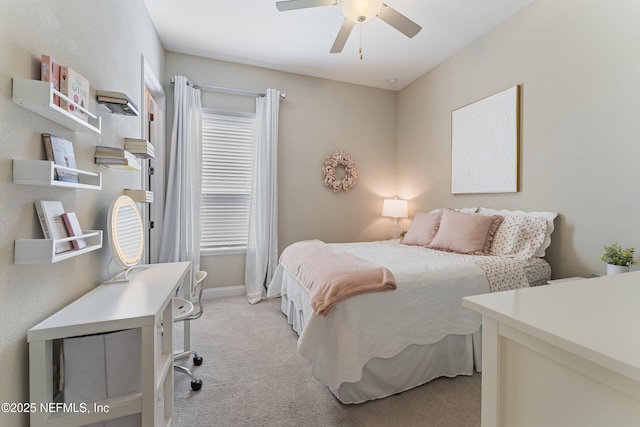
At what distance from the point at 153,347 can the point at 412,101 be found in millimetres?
4158

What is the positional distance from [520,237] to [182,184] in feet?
11.3

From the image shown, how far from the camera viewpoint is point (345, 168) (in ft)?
13.0

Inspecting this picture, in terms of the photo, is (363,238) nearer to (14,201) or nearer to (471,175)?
(471,175)

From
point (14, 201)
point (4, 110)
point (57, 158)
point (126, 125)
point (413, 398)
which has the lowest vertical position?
point (413, 398)

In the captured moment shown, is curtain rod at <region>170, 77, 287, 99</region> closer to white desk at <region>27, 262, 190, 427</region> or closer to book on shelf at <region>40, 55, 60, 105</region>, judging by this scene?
book on shelf at <region>40, 55, 60, 105</region>

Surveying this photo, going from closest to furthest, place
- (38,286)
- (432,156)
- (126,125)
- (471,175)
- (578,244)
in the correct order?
(38,286) → (126,125) → (578,244) → (471,175) → (432,156)

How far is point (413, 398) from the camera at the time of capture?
5.53ft

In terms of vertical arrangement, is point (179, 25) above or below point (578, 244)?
above

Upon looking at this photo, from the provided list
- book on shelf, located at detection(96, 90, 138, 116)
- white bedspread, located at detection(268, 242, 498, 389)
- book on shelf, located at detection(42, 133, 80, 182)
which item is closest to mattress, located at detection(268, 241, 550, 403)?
white bedspread, located at detection(268, 242, 498, 389)

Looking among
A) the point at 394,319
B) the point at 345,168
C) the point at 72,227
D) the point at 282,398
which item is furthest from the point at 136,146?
the point at 345,168

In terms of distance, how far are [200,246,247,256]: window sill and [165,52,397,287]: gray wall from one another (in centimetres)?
6

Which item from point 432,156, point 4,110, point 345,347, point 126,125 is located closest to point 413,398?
point 345,347

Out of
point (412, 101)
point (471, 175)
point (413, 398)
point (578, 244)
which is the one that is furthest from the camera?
point (412, 101)

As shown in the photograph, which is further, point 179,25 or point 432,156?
point 432,156
